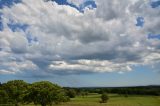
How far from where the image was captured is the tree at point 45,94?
77125 mm

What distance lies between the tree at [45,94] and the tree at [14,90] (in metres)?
23.8

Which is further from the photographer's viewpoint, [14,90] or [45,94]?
[14,90]

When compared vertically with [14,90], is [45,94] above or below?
below

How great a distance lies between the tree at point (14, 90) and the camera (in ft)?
337

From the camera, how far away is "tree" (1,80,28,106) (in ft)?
337

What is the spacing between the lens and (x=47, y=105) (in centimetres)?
8531

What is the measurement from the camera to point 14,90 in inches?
4067

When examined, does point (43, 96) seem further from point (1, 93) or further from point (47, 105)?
point (1, 93)

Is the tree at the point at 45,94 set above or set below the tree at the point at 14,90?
below

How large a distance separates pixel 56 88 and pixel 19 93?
90.7ft

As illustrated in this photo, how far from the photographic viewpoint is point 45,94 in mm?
76938

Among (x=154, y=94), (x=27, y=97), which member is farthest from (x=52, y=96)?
(x=154, y=94)

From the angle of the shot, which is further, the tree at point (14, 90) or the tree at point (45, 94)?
the tree at point (14, 90)

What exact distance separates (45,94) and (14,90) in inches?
1170
